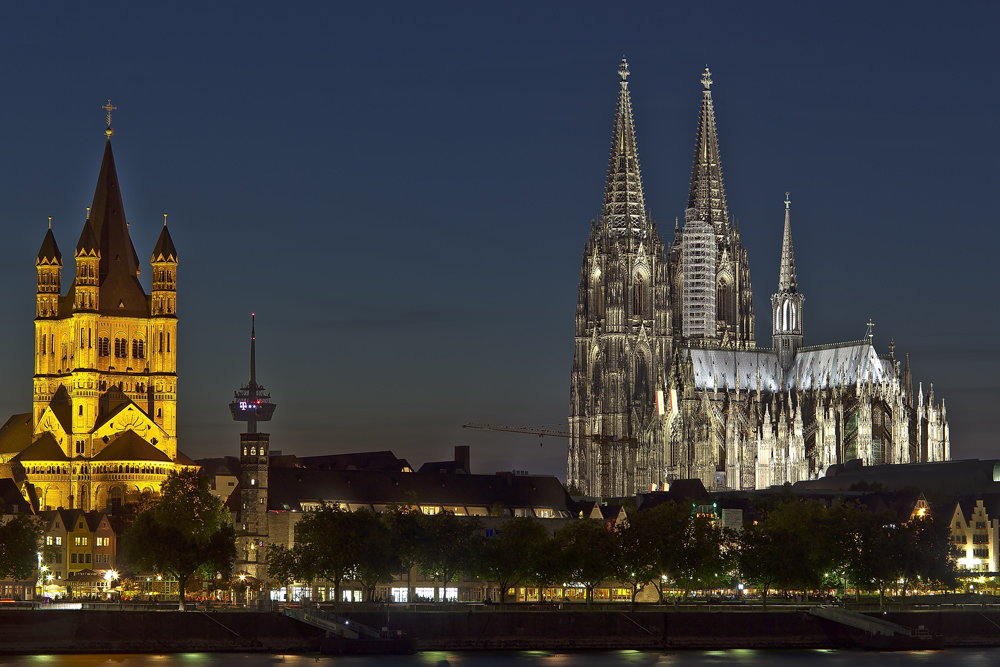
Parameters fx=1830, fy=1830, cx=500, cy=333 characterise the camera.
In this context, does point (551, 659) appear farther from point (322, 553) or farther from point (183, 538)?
point (183, 538)

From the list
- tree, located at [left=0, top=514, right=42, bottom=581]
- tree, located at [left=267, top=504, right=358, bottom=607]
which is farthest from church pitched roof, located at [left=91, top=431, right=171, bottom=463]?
tree, located at [left=267, top=504, right=358, bottom=607]

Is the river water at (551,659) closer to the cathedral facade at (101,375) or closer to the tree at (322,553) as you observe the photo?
the tree at (322,553)

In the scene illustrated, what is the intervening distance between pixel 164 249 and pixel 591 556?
5967 centimetres

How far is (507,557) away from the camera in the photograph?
114m

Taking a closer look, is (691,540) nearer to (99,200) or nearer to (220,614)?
(220,614)

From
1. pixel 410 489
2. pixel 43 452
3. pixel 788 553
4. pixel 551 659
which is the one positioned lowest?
pixel 551 659

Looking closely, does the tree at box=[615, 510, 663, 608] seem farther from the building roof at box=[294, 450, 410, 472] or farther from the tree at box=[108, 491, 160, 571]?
the building roof at box=[294, 450, 410, 472]

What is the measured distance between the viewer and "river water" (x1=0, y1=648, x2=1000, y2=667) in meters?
89.1

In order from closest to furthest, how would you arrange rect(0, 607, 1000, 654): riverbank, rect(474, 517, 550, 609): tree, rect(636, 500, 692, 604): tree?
rect(0, 607, 1000, 654): riverbank < rect(474, 517, 550, 609): tree < rect(636, 500, 692, 604): tree

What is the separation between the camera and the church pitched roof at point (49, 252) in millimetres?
156250

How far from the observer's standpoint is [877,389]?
192 metres

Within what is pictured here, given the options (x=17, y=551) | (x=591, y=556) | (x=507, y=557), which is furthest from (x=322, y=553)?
(x=17, y=551)

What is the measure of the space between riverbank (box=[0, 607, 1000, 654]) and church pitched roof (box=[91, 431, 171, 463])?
5357 cm

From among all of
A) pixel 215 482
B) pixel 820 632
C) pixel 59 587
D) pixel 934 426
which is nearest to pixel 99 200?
pixel 215 482
